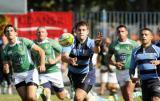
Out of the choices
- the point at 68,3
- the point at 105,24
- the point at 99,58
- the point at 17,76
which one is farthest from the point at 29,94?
the point at 68,3

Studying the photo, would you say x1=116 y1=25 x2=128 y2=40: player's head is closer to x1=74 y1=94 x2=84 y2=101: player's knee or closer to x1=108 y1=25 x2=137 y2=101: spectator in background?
x1=108 y1=25 x2=137 y2=101: spectator in background

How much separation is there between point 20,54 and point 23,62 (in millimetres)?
208

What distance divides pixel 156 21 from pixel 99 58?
8277 mm

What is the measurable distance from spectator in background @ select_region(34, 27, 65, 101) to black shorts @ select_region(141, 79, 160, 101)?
12.4ft

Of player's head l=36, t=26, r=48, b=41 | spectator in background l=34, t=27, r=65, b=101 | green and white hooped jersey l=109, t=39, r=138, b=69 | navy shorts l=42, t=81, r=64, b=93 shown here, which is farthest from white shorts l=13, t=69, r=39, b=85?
green and white hooped jersey l=109, t=39, r=138, b=69

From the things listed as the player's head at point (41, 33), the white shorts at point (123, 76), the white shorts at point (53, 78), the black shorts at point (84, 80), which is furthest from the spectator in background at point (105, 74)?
the black shorts at point (84, 80)

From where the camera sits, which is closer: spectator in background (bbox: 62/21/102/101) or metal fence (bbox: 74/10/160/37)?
spectator in background (bbox: 62/21/102/101)

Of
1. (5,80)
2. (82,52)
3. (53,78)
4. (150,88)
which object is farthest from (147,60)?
(5,80)

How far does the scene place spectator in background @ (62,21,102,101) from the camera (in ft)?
47.8

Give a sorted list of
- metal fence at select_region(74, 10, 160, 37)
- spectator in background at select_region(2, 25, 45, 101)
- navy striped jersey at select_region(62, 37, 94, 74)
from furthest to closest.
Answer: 1. metal fence at select_region(74, 10, 160, 37)
2. spectator in background at select_region(2, 25, 45, 101)
3. navy striped jersey at select_region(62, 37, 94, 74)

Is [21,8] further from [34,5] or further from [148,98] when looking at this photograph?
[34,5]

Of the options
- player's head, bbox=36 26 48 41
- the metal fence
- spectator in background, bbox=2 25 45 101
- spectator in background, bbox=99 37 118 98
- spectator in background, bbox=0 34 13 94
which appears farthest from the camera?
the metal fence

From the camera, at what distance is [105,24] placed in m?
30.9

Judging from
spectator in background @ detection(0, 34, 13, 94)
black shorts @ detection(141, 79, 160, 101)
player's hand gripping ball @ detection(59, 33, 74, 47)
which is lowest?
spectator in background @ detection(0, 34, 13, 94)
